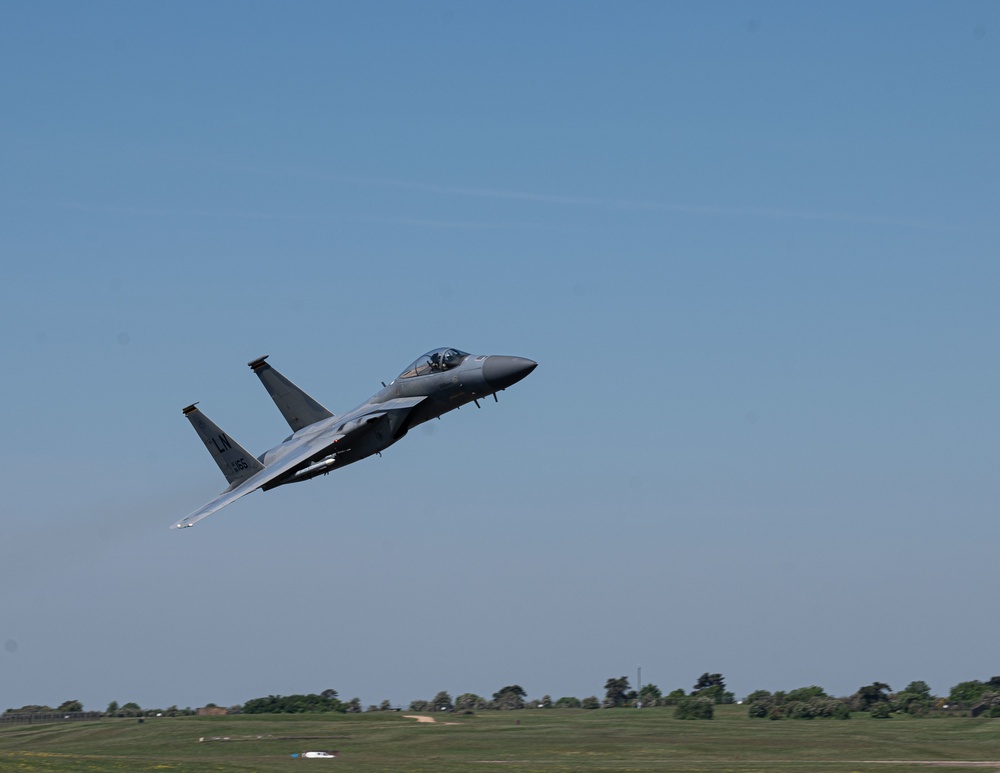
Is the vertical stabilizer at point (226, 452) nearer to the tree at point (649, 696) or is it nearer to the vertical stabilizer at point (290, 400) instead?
the vertical stabilizer at point (290, 400)

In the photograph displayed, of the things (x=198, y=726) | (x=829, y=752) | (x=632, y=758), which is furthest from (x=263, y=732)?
(x=829, y=752)

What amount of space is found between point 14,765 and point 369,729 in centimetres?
5455

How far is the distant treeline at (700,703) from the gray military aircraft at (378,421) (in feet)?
253

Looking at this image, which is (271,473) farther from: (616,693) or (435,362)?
(616,693)

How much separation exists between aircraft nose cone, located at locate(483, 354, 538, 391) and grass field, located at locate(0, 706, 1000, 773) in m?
25.2

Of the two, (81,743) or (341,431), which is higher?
(341,431)

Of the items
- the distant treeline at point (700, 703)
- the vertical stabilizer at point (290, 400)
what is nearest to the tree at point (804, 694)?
the distant treeline at point (700, 703)

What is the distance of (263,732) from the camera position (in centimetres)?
10744

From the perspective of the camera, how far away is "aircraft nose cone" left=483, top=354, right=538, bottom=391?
159 ft

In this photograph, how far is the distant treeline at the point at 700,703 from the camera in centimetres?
12075

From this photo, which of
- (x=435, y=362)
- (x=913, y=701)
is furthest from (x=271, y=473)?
(x=913, y=701)

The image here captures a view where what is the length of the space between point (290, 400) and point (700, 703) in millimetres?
79278

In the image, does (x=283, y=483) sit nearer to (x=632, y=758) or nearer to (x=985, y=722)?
(x=632, y=758)

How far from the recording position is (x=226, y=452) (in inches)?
2243
